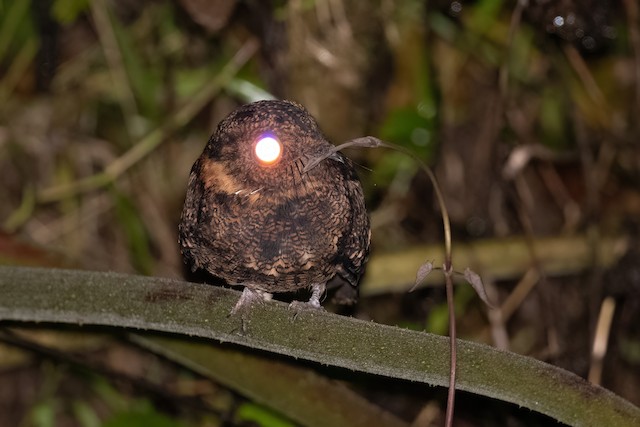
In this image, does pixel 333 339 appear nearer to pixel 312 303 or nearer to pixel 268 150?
pixel 312 303

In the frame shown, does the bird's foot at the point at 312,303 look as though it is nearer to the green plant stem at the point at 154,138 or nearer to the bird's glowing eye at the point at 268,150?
the bird's glowing eye at the point at 268,150

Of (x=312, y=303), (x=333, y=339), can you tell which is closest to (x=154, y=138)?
(x=312, y=303)

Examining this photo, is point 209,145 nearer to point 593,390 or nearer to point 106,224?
point 593,390

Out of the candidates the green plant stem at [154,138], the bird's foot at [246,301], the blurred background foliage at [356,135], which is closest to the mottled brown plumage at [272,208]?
the bird's foot at [246,301]

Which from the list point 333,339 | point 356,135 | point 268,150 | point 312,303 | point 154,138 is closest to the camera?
point 268,150

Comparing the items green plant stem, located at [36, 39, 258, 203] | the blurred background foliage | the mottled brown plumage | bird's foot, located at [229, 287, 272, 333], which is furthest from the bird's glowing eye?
green plant stem, located at [36, 39, 258, 203]

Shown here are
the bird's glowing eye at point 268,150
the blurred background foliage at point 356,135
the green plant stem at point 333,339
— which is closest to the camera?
the bird's glowing eye at point 268,150

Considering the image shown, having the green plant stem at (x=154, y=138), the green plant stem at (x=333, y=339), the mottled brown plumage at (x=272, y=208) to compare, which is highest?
the green plant stem at (x=154, y=138)

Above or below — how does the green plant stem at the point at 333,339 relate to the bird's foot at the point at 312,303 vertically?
below
